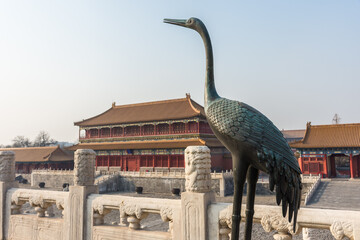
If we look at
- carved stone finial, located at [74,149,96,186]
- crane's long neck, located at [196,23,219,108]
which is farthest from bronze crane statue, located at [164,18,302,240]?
carved stone finial, located at [74,149,96,186]

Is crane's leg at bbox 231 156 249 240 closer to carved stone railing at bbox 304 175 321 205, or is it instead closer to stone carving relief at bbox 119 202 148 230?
stone carving relief at bbox 119 202 148 230

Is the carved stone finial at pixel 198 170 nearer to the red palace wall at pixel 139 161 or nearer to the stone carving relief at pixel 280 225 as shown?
the stone carving relief at pixel 280 225

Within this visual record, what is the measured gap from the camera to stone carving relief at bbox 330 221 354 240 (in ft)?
8.80

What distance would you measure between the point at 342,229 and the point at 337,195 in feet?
54.4

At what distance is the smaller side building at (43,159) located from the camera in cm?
3134

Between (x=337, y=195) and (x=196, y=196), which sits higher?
(x=196, y=196)

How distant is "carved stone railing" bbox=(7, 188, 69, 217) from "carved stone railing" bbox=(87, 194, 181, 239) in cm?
73

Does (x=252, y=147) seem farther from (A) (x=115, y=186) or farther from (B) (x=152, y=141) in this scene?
(B) (x=152, y=141)

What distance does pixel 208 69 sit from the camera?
3.06 metres

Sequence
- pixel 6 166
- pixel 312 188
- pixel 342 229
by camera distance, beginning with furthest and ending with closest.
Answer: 1. pixel 312 188
2. pixel 6 166
3. pixel 342 229

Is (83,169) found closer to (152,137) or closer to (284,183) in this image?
(284,183)

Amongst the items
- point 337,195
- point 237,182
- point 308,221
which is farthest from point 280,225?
point 337,195

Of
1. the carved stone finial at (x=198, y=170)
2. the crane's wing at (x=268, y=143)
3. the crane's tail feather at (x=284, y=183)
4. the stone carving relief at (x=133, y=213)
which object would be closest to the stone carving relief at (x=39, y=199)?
the stone carving relief at (x=133, y=213)

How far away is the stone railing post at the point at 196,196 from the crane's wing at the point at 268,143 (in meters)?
1.12
